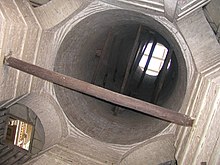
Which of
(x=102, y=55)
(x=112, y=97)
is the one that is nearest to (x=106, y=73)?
(x=102, y=55)

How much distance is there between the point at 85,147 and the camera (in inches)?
124

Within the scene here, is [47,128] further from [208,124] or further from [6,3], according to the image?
[208,124]

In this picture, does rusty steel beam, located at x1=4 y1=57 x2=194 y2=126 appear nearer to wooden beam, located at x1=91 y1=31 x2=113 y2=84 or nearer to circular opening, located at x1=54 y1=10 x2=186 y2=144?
circular opening, located at x1=54 y1=10 x2=186 y2=144

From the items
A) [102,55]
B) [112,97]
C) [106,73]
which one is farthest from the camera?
[106,73]

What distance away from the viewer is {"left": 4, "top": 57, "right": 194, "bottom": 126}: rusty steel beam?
2.26m

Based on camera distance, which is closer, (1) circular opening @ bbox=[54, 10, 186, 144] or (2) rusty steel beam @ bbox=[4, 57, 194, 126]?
(2) rusty steel beam @ bbox=[4, 57, 194, 126]

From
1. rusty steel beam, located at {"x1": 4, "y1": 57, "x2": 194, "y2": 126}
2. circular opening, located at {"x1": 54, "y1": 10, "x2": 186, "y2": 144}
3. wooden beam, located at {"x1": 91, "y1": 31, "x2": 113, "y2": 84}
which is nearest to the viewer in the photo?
rusty steel beam, located at {"x1": 4, "y1": 57, "x2": 194, "y2": 126}

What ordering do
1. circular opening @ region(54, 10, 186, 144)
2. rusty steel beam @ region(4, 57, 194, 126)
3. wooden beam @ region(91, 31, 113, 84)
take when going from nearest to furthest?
rusty steel beam @ region(4, 57, 194, 126) → circular opening @ region(54, 10, 186, 144) → wooden beam @ region(91, 31, 113, 84)

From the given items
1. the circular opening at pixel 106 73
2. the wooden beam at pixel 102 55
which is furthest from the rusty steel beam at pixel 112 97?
the wooden beam at pixel 102 55

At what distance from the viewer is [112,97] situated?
7.54ft

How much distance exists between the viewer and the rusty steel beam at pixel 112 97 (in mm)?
2260

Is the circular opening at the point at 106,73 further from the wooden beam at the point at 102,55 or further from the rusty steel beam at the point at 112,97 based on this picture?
the rusty steel beam at the point at 112,97

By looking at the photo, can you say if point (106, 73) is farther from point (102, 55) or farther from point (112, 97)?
point (112, 97)

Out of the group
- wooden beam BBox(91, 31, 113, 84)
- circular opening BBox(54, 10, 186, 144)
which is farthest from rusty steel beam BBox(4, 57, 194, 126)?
wooden beam BBox(91, 31, 113, 84)
